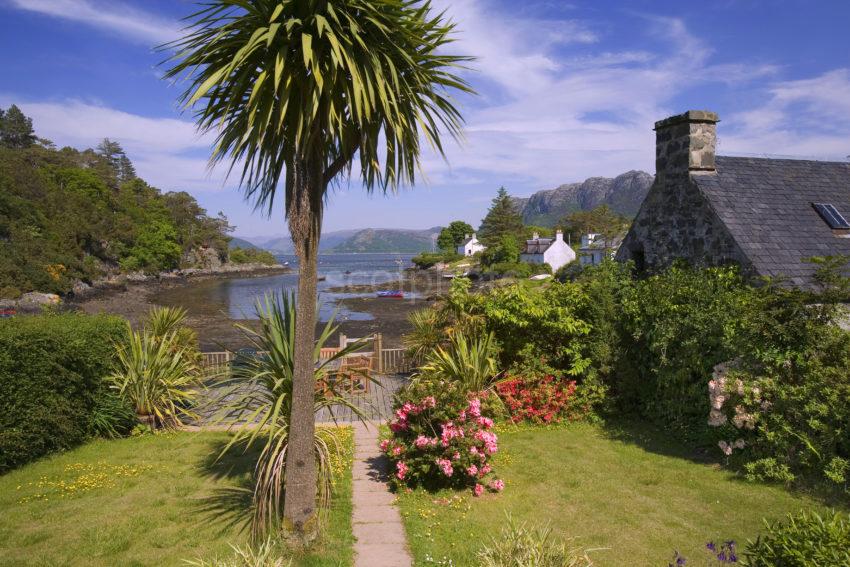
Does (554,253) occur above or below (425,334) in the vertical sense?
above

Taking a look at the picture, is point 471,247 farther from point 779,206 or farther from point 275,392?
point 275,392

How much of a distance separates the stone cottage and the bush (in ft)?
20.6

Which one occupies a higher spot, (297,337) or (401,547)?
(297,337)

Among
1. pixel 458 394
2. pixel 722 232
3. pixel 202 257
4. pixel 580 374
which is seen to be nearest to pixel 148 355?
pixel 458 394

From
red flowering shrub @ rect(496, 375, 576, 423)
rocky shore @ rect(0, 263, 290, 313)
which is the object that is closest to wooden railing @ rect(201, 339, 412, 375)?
red flowering shrub @ rect(496, 375, 576, 423)

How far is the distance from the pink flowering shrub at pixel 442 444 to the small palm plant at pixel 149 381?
498cm

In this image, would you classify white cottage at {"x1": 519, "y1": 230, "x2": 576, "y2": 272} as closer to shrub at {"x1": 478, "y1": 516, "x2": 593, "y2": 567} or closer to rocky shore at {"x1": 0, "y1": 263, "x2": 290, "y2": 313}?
rocky shore at {"x1": 0, "y1": 263, "x2": 290, "y2": 313}

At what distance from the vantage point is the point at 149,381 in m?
9.53

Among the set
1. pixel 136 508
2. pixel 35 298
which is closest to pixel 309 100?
pixel 136 508

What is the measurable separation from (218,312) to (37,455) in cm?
3395

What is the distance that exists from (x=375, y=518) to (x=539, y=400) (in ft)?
14.8

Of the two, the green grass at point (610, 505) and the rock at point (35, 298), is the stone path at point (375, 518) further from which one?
the rock at point (35, 298)

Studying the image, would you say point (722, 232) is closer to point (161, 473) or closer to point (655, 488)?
point (655, 488)

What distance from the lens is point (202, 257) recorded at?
98.1 meters
